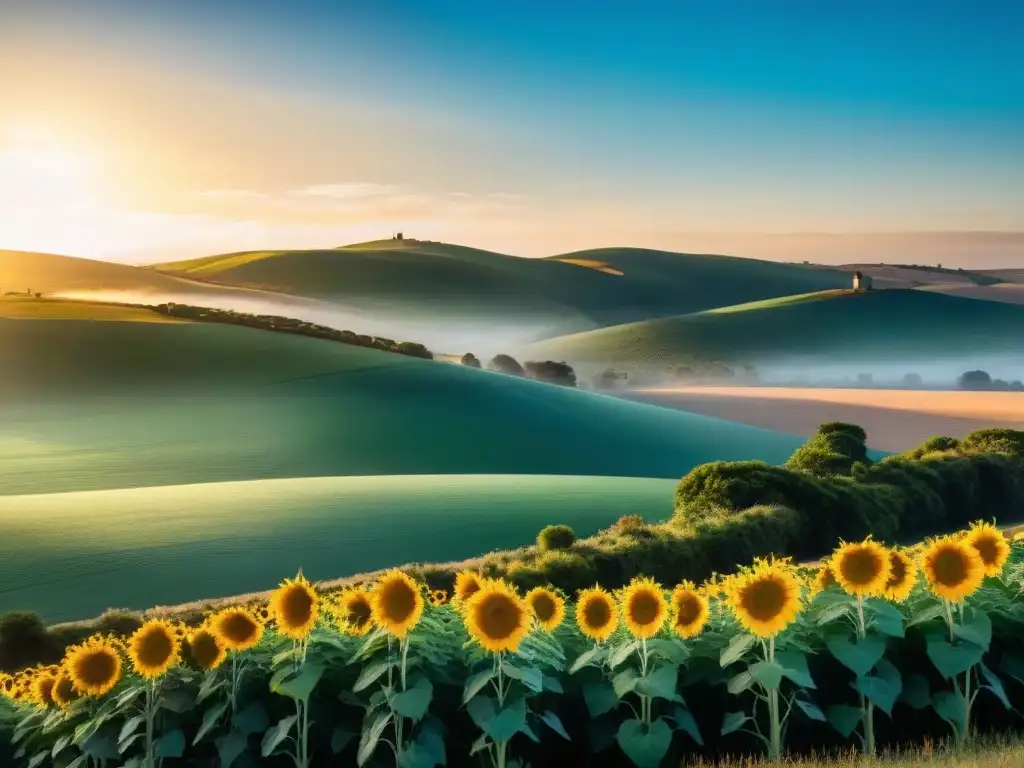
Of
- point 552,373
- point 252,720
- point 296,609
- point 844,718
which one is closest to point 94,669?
point 252,720

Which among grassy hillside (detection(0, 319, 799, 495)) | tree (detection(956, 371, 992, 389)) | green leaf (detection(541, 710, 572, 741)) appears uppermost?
green leaf (detection(541, 710, 572, 741))

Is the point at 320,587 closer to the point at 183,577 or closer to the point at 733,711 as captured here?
the point at 183,577

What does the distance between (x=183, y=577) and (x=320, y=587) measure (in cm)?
476

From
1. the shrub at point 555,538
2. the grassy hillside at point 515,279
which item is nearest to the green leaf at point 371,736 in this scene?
the shrub at point 555,538

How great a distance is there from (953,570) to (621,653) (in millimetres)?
1966

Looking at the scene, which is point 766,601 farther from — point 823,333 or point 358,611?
point 823,333

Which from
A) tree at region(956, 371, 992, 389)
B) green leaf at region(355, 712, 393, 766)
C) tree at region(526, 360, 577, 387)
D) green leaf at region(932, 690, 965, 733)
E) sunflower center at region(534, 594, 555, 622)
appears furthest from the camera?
tree at region(956, 371, 992, 389)

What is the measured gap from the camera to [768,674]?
628cm

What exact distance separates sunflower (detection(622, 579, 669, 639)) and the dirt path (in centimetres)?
3103

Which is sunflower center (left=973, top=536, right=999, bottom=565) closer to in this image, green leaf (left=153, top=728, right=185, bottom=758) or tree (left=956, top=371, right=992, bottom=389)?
green leaf (left=153, top=728, right=185, bottom=758)

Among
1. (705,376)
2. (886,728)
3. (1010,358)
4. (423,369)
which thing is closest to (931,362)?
(1010,358)

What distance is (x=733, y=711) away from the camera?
6.82 meters

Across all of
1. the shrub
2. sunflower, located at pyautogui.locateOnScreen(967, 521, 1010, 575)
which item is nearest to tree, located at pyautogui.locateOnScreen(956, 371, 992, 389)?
the shrub

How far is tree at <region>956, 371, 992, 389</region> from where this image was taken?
6744 cm
